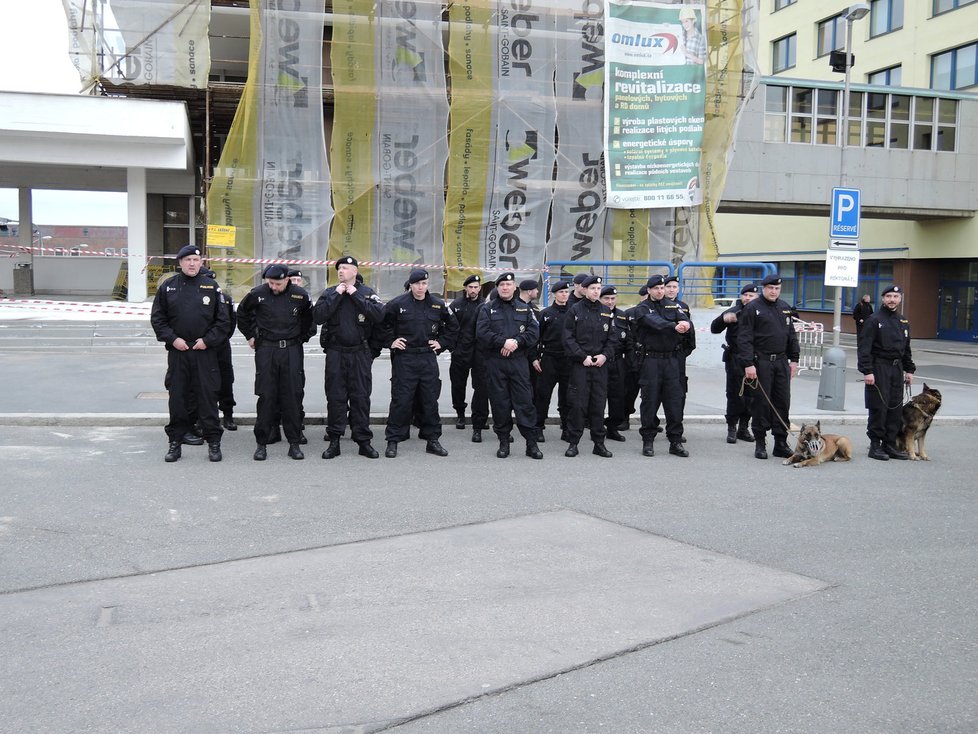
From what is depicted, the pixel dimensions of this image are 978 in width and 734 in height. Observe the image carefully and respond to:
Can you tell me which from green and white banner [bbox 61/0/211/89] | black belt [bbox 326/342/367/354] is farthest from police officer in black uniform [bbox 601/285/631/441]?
green and white banner [bbox 61/0/211/89]

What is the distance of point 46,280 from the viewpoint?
26.9 metres

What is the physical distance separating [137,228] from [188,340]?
47.5 ft

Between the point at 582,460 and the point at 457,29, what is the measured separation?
14111mm

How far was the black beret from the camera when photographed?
8672 millimetres

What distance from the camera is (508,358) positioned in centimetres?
938

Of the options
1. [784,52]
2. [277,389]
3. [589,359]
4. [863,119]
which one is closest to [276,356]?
[277,389]

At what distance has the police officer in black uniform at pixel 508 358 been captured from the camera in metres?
9.21

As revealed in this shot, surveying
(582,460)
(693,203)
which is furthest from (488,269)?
(582,460)

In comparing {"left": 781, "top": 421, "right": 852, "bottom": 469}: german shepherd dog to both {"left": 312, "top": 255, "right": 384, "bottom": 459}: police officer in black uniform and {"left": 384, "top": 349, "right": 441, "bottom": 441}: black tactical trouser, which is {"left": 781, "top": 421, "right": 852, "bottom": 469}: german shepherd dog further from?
{"left": 312, "top": 255, "right": 384, "bottom": 459}: police officer in black uniform

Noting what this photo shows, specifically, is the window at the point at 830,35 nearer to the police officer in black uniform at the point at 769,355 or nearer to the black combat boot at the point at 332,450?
the police officer in black uniform at the point at 769,355

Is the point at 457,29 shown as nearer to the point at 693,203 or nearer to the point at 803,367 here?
the point at 693,203

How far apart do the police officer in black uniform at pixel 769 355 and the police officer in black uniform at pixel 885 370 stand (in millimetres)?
817

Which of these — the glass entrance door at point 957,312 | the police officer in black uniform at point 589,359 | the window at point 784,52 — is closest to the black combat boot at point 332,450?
the police officer in black uniform at point 589,359

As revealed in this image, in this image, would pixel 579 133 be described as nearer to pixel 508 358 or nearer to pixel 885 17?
pixel 508 358
